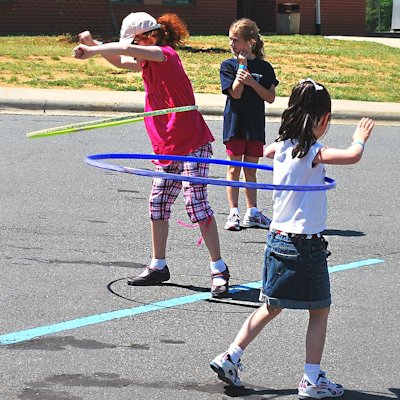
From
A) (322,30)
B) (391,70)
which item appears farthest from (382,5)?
(391,70)

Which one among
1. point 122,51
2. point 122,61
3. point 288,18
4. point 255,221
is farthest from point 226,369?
point 288,18

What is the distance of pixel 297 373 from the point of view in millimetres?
5191

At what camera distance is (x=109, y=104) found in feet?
48.4

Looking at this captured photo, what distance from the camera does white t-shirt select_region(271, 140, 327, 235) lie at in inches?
190

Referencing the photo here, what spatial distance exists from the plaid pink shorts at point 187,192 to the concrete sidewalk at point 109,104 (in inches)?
326

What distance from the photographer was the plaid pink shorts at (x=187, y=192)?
6430 mm

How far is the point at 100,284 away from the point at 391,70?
49.4 feet

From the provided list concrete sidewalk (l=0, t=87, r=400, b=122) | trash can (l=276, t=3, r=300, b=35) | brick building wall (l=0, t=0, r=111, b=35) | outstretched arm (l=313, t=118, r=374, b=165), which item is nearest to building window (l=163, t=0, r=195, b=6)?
brick building wall (l=0, t=0, r=111, b=35)

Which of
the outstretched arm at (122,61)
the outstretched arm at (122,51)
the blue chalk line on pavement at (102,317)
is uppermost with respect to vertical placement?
the outstretched arm at (122,51)

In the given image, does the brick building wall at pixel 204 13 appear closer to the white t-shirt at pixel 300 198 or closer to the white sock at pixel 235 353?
the white t-shirt at pixel 300 198

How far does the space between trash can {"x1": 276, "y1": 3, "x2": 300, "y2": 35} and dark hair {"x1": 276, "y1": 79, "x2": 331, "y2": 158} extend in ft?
90.9

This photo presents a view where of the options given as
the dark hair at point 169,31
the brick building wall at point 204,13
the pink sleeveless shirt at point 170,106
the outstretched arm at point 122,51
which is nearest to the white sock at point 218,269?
the pink sleeveless shirt at point 170,106

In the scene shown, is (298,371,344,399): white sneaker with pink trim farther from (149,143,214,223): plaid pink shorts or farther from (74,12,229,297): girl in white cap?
(149,143,214,223): plaid pink shorts

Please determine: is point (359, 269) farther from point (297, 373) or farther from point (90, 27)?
point (90, 27)
